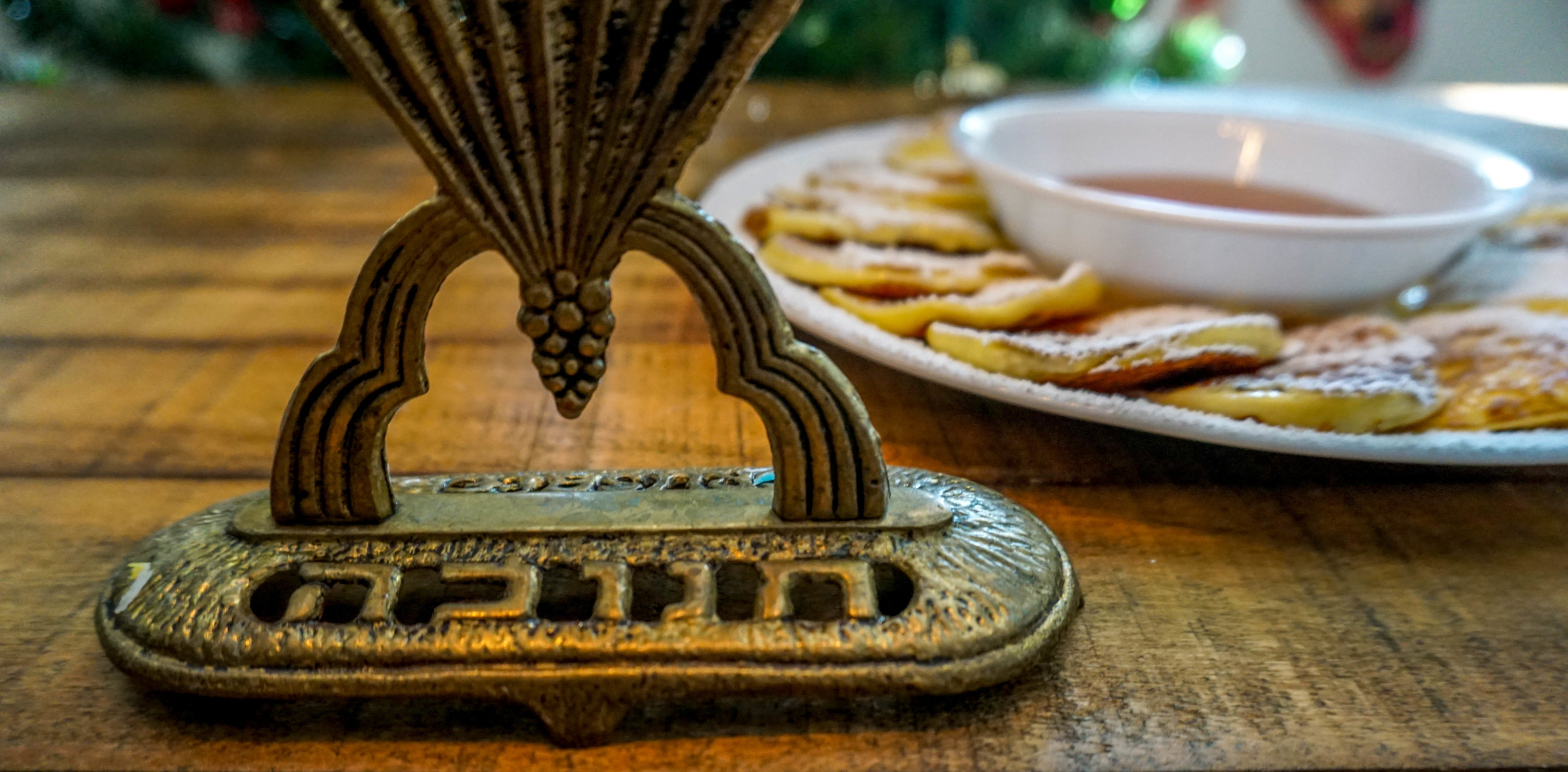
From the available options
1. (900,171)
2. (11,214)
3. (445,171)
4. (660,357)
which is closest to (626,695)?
(445,171)

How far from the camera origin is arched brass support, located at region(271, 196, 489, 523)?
0.36 m

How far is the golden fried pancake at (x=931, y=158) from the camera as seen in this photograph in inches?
34.7

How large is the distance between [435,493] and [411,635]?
0.29 ft

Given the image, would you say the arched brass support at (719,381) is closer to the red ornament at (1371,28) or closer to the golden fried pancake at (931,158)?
the golden fried pancake at (931,158)

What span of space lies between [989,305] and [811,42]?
1349mm

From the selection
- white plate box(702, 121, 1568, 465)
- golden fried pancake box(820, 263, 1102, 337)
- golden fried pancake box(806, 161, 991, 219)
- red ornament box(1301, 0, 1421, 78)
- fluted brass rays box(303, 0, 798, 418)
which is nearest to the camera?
fluted brass rays box(303, 0, 798, 418)

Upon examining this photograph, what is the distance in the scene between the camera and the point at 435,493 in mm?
413

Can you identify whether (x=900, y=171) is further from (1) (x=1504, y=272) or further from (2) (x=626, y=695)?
(2) (x=626, y=695)

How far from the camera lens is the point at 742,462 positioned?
50 cm

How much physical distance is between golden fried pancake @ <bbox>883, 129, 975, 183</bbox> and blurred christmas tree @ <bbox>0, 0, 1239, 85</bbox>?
75cm

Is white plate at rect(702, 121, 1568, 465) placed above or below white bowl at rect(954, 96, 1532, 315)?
below

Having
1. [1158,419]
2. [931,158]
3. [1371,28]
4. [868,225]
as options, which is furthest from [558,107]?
[1371,28]

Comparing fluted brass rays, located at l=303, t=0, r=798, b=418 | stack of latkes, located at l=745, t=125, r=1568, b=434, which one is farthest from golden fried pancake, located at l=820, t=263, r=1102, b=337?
fluted brass rays, located at l=303, t=0, r=798, b=418

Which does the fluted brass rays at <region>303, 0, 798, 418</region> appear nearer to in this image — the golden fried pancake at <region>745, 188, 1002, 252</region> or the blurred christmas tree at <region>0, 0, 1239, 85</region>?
the golden fried pancake at <region>745, 188, 1002, 252</region>
